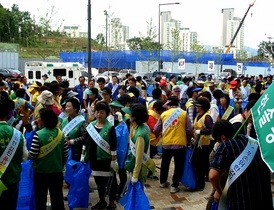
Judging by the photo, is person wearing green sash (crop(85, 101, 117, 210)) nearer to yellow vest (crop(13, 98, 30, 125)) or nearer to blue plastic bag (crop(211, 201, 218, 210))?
blue plastic bag (crop(211, 201, 218, 210))

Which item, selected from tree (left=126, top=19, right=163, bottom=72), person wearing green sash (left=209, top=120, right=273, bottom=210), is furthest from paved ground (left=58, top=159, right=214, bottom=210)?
tree (left=126, top=19, right=163, bottom=72)

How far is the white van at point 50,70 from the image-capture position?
24.1m

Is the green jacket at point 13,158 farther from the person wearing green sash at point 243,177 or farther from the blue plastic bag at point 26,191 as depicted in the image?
the person wearing green sash at point 243,177

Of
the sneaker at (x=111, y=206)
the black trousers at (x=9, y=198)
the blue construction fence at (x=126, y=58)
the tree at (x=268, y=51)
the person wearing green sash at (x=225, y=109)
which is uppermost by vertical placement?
the tree at (x=268, y=51)

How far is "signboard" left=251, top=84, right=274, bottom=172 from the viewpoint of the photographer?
2678 mm

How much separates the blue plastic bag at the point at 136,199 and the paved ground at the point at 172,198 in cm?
101

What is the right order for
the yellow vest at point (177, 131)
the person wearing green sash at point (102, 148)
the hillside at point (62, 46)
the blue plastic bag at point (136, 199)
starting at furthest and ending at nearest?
the hillside at point (62, 46) < the yellow vest at point (177, 131) < the person wearing green sash at point (102, 148) < the blue plastic bag at point (136, 199)

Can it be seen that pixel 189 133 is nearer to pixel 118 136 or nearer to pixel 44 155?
pixel 118 136

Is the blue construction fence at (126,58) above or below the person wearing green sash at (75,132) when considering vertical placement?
above

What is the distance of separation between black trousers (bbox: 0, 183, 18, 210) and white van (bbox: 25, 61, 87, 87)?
1983cm

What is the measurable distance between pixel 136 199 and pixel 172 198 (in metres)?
1.74

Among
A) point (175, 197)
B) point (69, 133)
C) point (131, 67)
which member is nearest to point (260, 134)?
point (69, 133)

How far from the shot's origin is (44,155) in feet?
16.1

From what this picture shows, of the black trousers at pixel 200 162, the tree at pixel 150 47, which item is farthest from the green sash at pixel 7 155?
the tree at pixel 150 47
